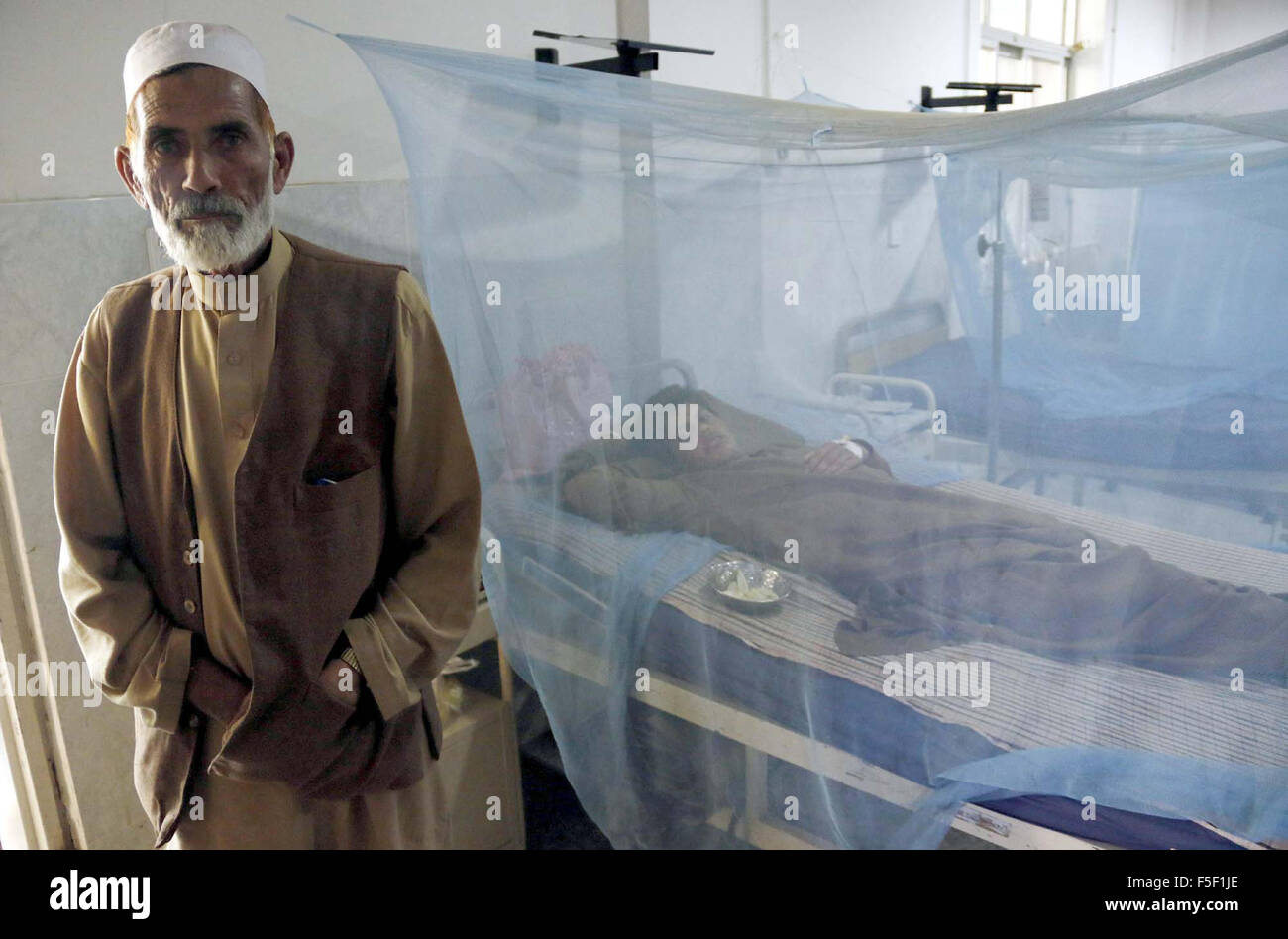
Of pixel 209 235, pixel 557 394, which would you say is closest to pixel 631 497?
pixel 557 394

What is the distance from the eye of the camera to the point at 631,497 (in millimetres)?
1795

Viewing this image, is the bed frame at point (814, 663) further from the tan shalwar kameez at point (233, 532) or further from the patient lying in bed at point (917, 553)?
the tan shalwar kameez at point (233, 532)

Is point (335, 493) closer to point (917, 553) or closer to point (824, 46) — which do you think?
point (917, 553)

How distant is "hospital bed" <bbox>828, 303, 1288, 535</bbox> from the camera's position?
4.44 ft

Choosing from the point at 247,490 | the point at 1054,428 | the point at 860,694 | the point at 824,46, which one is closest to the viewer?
the point at 247,490

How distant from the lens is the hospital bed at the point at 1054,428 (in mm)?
1353

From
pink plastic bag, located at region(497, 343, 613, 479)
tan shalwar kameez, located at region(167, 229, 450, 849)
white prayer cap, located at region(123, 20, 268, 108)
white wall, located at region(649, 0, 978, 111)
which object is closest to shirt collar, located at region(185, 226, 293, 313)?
tan shalwar kameez, located at region(167, 229, 450, 849)

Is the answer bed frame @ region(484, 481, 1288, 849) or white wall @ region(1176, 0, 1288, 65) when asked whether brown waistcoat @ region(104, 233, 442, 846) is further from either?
white wall @ region(1176, 0, 1288, 65)

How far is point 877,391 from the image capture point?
1.59 m

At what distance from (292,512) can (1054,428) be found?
43.0 inches

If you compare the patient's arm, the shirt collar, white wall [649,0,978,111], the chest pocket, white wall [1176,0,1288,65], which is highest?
white wall [1176,0,1288,65]

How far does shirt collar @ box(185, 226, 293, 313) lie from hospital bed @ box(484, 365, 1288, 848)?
754 millimetres

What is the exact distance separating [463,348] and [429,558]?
65cm
